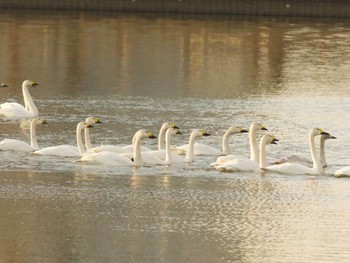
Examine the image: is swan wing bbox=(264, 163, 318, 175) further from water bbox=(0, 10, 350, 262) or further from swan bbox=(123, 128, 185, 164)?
swan bbox=(123, 128, 185, 164)

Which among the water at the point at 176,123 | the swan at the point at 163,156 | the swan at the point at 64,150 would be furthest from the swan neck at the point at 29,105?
the swan at the point at 163,156

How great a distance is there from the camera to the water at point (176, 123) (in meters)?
14.6

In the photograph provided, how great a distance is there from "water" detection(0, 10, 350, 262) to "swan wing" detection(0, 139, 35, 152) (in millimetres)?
172

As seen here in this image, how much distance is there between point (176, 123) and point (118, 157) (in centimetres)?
387

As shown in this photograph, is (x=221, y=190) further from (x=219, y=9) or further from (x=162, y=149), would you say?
(x=219, y=9)

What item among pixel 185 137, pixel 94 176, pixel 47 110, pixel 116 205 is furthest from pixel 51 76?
pixel 116 205

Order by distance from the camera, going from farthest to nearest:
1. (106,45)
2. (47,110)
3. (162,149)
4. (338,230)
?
(106,45) < (47,110) < (162,149) < (338,230)

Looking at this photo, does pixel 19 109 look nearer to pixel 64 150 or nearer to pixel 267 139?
pixel 64 150

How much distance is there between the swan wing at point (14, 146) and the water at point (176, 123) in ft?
0.57

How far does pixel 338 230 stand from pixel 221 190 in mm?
2397

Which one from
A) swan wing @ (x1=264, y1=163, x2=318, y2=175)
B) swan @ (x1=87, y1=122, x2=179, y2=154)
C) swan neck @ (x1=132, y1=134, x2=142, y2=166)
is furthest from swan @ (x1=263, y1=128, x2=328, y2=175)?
swan @ (x1=87, y1=122, x2=179, y2=154)

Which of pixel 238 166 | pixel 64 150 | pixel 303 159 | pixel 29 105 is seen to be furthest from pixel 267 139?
→ pixel 29 105

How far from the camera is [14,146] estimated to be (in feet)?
63.7

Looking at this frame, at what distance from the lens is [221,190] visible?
56.9 ft
